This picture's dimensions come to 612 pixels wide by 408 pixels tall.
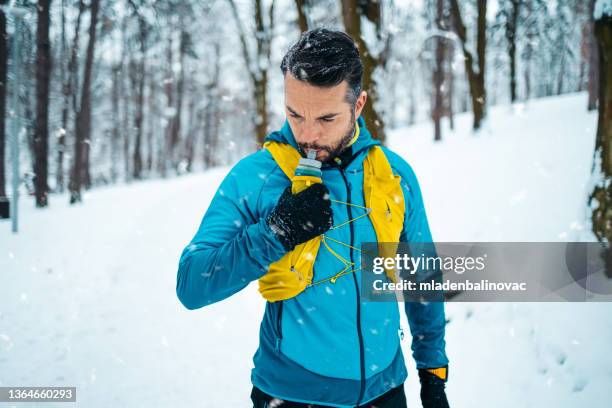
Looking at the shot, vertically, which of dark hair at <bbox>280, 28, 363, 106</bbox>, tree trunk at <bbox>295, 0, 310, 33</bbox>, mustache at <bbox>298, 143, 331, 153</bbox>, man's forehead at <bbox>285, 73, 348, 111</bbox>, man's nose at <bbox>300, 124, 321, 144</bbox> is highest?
tree trunk at <bbox>295, 0, 310, 33</bbox>

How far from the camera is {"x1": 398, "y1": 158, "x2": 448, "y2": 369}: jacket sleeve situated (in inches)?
76.3

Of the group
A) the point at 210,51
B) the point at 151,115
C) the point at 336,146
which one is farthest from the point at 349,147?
the point at 151,115

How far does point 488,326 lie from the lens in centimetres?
454

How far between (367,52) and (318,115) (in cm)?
543

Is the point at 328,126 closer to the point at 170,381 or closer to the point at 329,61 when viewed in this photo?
the point at 329,61

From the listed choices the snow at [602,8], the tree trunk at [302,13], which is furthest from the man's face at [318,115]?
the tree trunk at [302,13]

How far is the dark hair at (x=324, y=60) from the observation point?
1.56m

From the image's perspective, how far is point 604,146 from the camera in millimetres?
4105

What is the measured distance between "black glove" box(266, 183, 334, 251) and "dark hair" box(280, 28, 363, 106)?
1.44 ft

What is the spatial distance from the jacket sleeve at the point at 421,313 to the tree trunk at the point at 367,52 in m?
4.64

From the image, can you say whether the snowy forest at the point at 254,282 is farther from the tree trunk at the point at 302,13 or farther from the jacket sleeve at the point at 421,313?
the jacket sleeve at the point at 421,313

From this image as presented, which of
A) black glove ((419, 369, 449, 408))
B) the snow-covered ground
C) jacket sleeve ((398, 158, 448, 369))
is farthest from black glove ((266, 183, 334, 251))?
the snow-covered ground

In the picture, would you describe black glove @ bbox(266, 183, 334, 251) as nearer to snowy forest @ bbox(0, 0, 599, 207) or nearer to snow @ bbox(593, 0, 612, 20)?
snowy forest @ bbox(0, 0, 599, 207)

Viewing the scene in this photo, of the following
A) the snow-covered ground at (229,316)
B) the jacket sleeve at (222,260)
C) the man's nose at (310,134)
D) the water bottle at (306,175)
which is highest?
the man's nose at (310,134)
